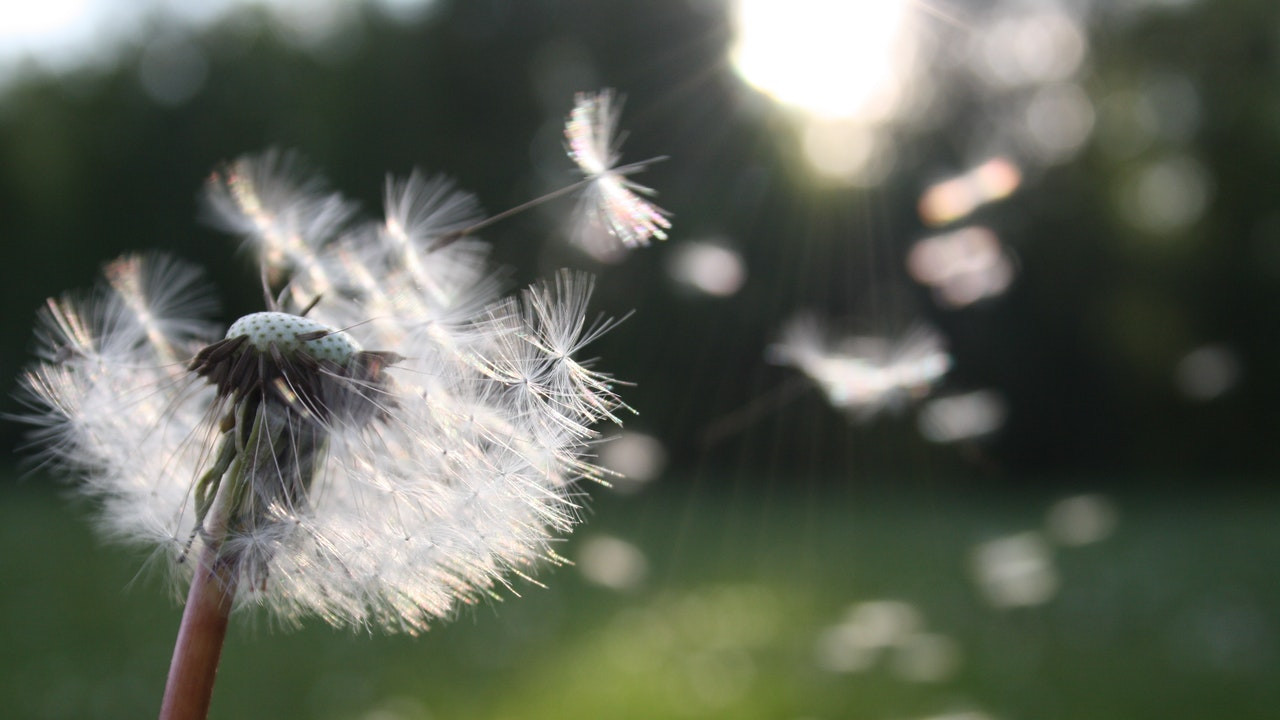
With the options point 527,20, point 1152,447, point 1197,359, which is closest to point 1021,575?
point 1197,359

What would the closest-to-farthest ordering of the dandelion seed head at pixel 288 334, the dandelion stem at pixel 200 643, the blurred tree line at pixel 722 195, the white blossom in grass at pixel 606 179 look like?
the dandelion stem at pixel 200 643, the dandelion seed head at pixel 288 334, the white blossom in grass at pixel 606 179, the blurred tree line at pixel 722 195

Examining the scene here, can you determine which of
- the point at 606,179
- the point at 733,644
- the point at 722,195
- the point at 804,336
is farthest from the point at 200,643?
the point at 722,195

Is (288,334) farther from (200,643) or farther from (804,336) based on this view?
(804,336)

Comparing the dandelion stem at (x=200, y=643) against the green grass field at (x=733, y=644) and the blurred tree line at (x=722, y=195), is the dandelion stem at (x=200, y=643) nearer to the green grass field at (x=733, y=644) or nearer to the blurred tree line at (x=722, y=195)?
the green grass field at (x=733, y=644)

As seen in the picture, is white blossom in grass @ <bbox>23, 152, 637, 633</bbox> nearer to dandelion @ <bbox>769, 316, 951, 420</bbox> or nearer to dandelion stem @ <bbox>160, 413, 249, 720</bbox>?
dandelion stem @ <bbox>160, 413, 249, 720</bbox>

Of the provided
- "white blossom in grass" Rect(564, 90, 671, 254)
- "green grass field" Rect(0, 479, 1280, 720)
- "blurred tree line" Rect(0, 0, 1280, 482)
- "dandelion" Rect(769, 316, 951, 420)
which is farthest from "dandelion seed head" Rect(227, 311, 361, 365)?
"blurred tree line" Rect(0, 0, 1280, 482)

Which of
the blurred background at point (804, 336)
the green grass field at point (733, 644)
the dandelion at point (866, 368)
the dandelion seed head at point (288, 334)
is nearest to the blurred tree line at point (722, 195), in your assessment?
the blurred background at point (804, 336)
